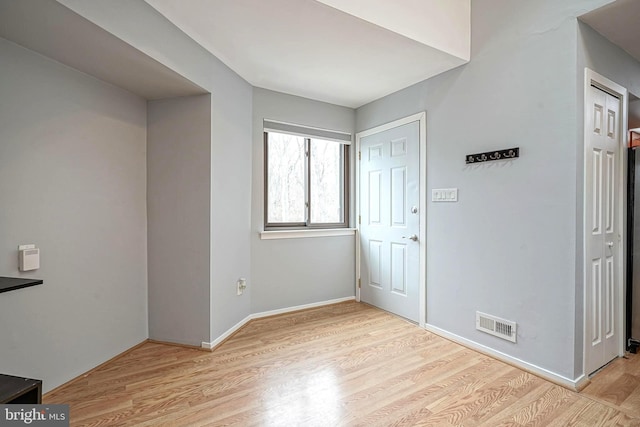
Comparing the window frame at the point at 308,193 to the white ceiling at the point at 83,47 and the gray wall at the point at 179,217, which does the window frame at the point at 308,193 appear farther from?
the white ceiling at the point at 83,47

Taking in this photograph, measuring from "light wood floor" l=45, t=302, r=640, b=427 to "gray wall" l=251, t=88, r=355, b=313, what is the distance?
787mm

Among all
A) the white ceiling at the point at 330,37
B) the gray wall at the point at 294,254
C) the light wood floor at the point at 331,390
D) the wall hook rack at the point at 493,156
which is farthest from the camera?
the gray wall at the point at 294,254

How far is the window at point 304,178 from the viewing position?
348 cm

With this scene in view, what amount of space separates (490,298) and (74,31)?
3.29m

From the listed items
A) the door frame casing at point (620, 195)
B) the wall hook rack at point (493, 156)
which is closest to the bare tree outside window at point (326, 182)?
the wall hook rack at point (493, 156)

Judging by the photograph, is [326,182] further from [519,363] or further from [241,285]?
[519,363]

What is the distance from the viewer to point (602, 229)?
2221mm

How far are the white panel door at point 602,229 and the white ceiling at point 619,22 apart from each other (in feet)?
1.29

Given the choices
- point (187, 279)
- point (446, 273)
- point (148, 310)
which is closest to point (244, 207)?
point (187, 279)

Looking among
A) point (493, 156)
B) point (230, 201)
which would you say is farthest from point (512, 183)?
point (230, 201)

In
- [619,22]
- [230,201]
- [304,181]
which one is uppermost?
[619,22]

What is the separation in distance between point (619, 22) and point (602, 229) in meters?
1.39

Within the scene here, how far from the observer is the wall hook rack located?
230 cm

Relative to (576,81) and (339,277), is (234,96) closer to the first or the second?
(339,277)
